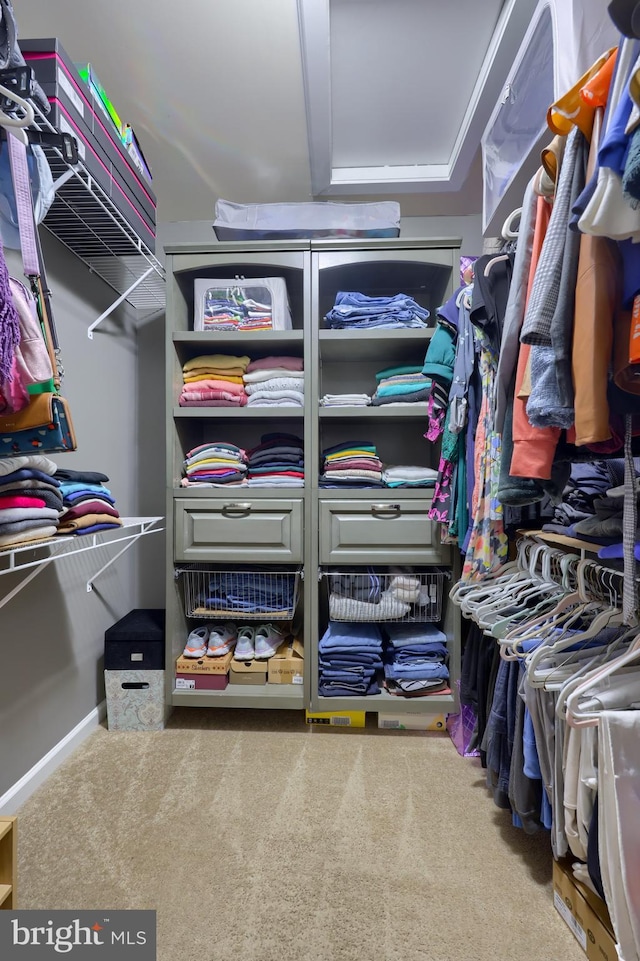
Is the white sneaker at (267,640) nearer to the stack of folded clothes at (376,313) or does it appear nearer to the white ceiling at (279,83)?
the stack of folded clothes at (376,313)

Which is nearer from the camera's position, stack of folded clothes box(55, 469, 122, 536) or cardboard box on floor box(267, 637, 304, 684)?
stack of folded clothes box(55, 469, 122, 536)

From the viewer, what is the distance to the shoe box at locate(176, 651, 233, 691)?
191cm

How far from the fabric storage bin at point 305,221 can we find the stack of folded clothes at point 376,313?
27cm

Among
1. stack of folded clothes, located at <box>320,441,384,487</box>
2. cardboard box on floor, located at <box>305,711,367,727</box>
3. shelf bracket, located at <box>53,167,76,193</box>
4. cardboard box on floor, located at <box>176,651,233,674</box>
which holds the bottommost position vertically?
cardboard box on floor, located at <box>305,711,367,727</box>

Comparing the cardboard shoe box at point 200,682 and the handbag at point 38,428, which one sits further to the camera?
the cardboard shoe box at point 200,682

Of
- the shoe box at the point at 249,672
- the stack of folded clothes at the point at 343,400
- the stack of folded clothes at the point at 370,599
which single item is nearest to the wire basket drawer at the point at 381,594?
the stack of folded clothes at the point at 370,599

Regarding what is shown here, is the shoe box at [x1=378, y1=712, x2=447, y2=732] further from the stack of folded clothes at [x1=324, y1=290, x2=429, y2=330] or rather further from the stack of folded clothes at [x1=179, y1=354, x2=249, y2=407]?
the stack of folded clothes at [x1=324, y1=290, x2=429, y2=330]

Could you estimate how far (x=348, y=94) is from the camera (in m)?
1.65

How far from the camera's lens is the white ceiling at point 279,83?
139 cm

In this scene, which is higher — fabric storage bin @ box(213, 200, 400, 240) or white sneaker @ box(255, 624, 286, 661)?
fabric storage bin @ box(213, 200, 400, 240)

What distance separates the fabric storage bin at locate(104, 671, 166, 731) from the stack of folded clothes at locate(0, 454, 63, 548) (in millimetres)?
938

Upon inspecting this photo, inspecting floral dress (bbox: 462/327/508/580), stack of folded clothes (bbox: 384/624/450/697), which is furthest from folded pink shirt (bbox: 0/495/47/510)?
stack of folded clothes (bbox: 384/624/450/697)

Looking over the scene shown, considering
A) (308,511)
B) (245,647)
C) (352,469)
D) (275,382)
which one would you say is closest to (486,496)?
(352,469)

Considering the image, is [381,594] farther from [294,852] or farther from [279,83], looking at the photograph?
[279,83]
